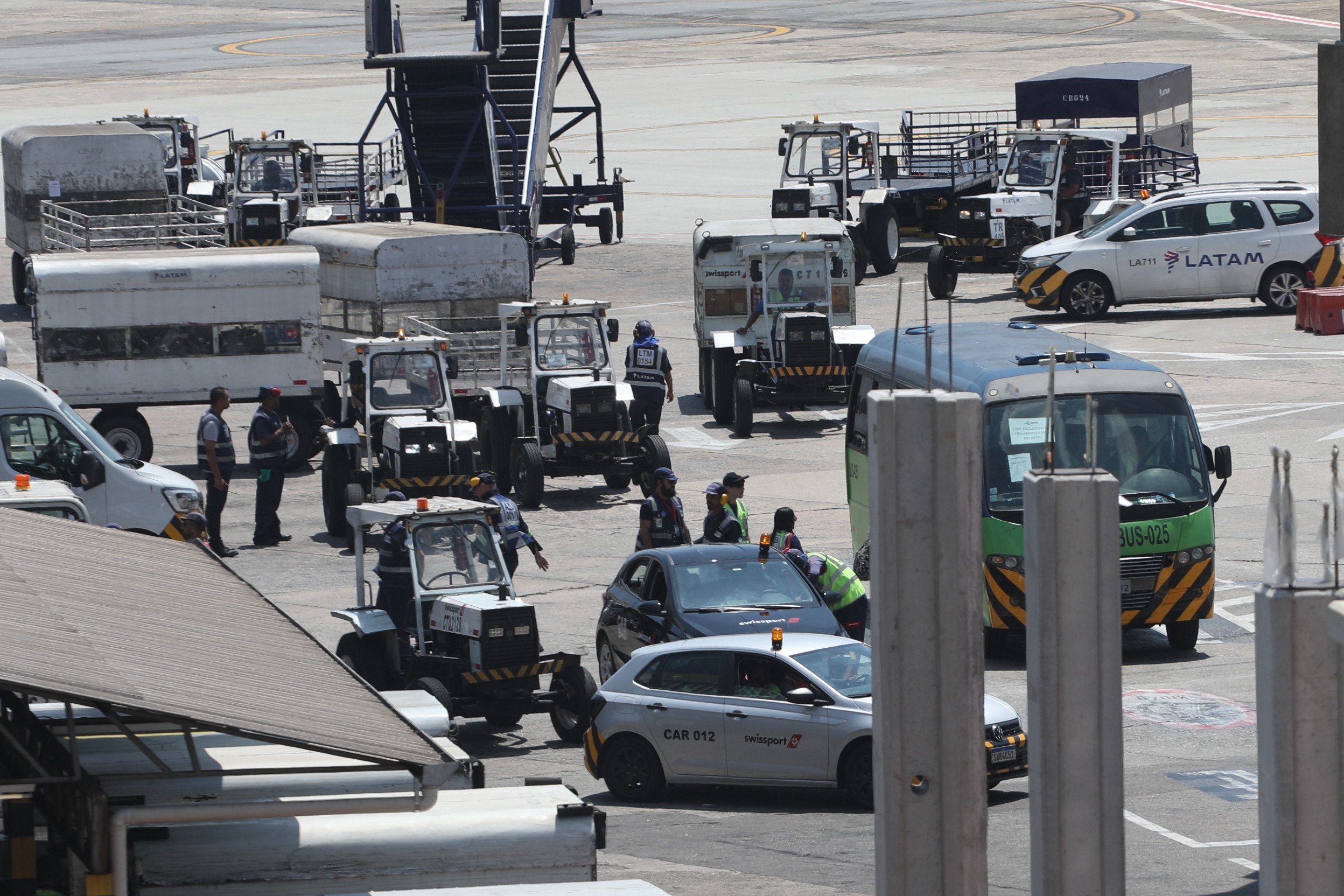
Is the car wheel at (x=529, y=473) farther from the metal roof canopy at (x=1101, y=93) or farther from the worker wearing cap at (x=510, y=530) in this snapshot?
the metal roof canopy at (x=1101, y=93)

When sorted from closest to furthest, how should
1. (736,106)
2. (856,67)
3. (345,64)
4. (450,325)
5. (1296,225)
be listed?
(450,325) → (1296,225) → (736,106) → (856,67) → (345,64)

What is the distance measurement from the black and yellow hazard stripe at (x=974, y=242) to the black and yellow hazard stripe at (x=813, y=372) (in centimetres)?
1093

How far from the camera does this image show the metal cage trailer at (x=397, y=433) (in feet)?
70.4

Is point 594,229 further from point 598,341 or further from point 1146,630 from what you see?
point 1146,630

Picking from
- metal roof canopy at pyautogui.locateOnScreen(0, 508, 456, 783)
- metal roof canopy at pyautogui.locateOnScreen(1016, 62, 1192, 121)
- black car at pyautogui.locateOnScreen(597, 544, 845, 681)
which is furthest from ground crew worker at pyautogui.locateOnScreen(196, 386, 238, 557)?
metal roof canopy at pyautogui.locateOnScreen(1016, 62, 1192, 121)

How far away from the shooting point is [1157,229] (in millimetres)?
32281

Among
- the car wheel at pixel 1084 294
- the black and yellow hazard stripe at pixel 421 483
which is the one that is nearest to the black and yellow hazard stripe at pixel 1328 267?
the car wheel at pixel 1084 294

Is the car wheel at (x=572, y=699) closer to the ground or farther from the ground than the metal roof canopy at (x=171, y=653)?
closer to the ground

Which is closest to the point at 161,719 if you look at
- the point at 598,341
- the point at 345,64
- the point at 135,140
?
the point at 598,341

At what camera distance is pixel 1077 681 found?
23.8ft

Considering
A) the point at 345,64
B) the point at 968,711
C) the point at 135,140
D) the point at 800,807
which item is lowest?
the point at 800,807

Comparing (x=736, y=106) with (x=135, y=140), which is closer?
→ (x=135, y=140)

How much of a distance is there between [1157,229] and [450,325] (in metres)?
12.2

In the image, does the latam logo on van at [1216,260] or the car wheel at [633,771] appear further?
the latam logo on van at [1216,260]
